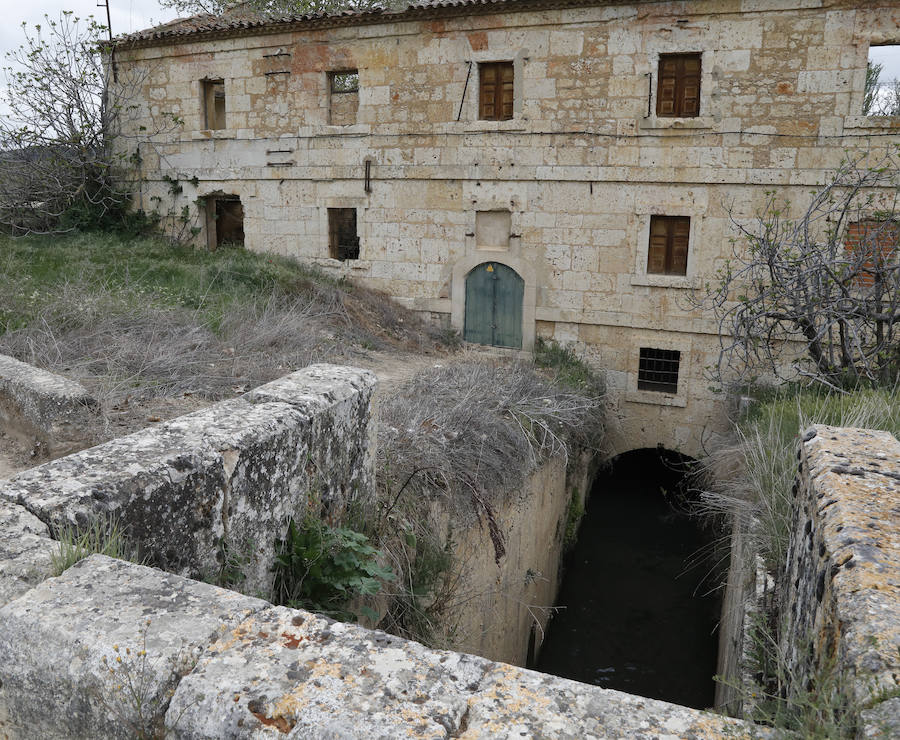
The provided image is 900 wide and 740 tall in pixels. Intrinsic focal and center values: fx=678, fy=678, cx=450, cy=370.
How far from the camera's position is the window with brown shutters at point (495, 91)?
11.5m

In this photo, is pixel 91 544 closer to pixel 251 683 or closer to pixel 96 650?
pixel 96 650

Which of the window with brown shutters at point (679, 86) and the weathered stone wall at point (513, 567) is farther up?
the window with brown shutters at point (679, 86)

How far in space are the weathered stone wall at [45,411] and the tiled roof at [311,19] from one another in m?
8.95

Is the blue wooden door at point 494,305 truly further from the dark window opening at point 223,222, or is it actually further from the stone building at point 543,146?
the dark window opening at point 223,222

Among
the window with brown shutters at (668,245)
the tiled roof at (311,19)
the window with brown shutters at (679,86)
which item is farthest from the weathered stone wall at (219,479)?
the tiled roof at (311,19)

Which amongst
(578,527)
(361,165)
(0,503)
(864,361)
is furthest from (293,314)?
(0,503)

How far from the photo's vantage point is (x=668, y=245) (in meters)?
11.2

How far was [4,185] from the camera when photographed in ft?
45.3

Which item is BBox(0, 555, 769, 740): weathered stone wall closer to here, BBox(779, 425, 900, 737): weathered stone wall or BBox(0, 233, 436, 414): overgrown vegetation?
BBox(779, 425, 900, 737): weathered stone wall

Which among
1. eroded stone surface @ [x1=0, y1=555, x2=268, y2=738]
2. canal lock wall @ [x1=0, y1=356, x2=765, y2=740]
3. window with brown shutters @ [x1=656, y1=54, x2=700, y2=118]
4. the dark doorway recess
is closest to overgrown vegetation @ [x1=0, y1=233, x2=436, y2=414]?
canal lock wall @ [x1=0, y1=356, x2=765, y2=740]

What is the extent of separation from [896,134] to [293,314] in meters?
8.96

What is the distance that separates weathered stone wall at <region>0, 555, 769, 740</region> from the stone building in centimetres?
1027

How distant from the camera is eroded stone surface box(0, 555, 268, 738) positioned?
1.66 meters

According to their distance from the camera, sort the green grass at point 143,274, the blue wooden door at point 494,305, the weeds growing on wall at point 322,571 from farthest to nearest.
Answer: the blue wooden door at point 494,305 → the green grass at point 143,274 → the weeds growing on wall at point 322,571
